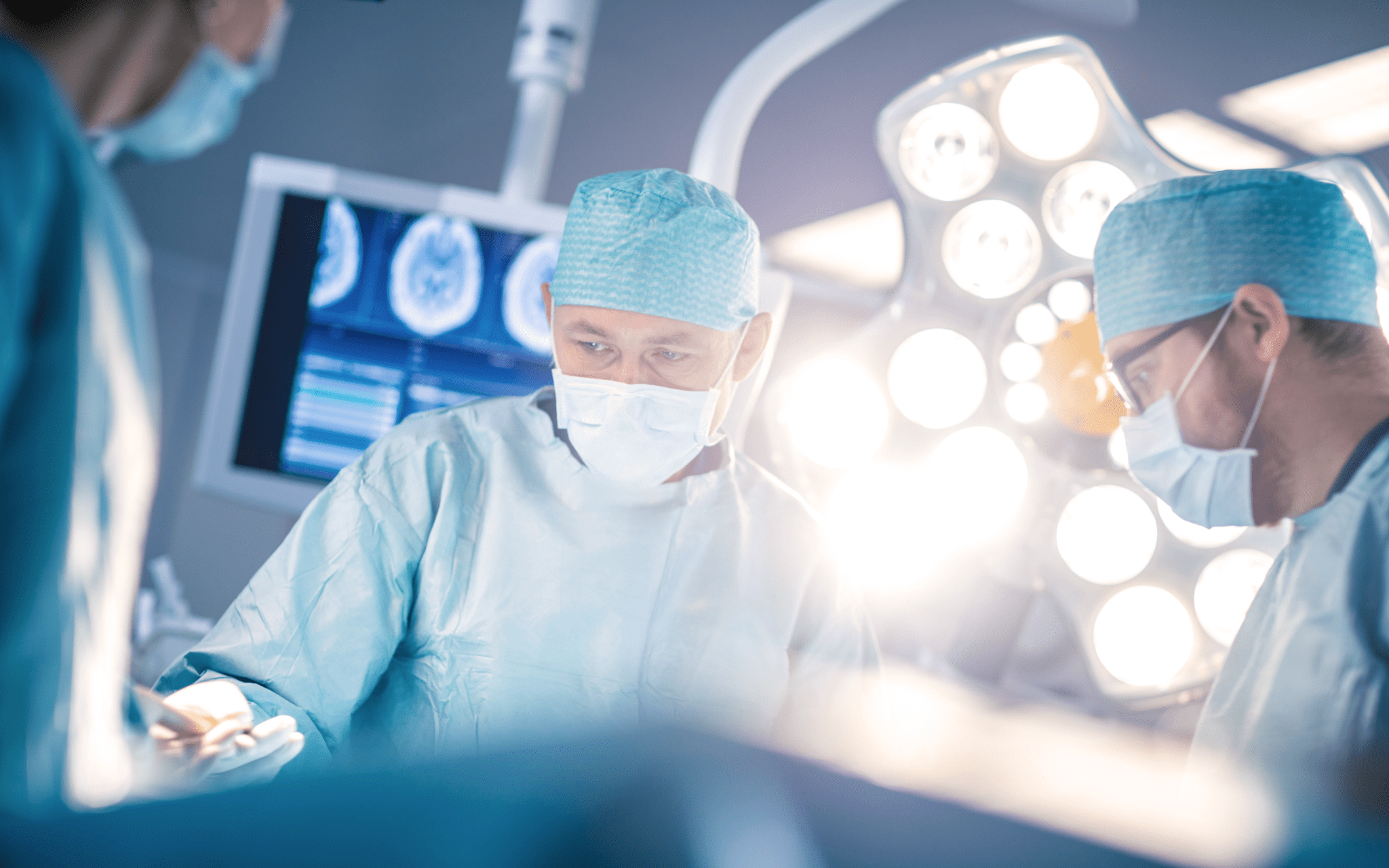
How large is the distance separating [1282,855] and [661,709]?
91 centimetres

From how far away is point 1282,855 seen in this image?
1.01 feet

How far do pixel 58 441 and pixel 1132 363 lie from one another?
1.24 meters

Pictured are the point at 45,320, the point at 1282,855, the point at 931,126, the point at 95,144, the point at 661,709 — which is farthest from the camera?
the point at 931,126

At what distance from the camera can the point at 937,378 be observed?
5.58 feet

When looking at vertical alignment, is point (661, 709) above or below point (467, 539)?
below

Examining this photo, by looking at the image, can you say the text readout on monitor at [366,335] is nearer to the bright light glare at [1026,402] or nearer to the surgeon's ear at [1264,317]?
the bright light glare at [1026,402]

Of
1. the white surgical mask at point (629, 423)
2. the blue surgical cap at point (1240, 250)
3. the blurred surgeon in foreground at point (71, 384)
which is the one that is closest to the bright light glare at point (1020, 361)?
the blue surgical cap at point (1240, 250)

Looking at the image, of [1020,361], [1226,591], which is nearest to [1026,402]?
[1020,361]

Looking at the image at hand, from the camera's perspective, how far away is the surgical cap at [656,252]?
1.17 metres

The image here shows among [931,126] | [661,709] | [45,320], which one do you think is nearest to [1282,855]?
[45,320]

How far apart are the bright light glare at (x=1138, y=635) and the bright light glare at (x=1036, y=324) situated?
51 centimetres

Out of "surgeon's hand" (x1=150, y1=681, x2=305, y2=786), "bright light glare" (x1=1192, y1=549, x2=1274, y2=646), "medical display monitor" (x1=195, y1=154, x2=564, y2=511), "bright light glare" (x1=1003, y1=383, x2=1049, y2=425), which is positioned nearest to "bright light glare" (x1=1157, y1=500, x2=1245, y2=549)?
"bright light glare" (x1=1192, y1=549, x2=1274, y2=646)

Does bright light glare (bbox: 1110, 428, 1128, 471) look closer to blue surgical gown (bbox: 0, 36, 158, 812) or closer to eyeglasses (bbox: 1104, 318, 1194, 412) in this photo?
eyeglasses (bbox: 1104, 318, 1194, 412)

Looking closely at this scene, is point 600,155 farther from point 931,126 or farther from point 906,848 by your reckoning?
point 906,848
